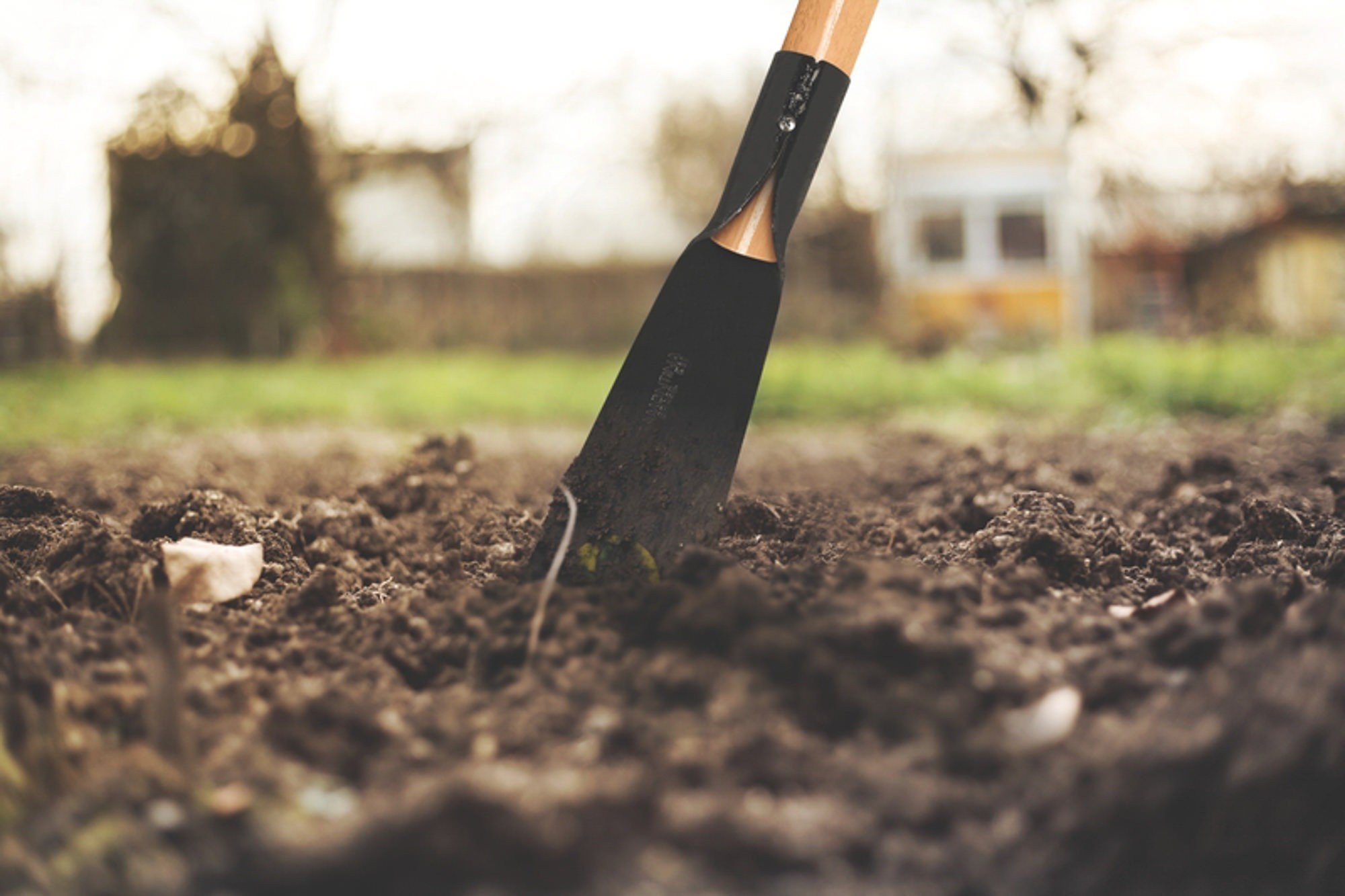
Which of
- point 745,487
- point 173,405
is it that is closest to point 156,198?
point 173,405

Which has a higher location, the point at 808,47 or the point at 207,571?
the point at 808,47

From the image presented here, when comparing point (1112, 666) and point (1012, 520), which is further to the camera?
point (1012, 520)

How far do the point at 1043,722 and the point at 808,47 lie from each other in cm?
140

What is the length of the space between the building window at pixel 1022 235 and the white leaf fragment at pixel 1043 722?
1534cm

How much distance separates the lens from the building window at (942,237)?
15.3m

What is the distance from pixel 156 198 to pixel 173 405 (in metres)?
6.83

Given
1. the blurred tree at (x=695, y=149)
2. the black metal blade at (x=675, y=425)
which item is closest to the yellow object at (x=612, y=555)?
the black metal blade at (x=675, y=425)

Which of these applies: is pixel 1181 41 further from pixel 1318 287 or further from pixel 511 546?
pixel 511 546

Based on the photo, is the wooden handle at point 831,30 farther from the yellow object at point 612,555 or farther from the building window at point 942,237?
the building window at point 942,237

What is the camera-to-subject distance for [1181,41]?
971 cm

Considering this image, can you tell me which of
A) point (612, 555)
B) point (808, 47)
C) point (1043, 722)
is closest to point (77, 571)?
point (612, 555)

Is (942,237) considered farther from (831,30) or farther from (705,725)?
(705,725)

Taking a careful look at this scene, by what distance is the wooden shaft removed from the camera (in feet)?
6.19

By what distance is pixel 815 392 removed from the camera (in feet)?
22.9
